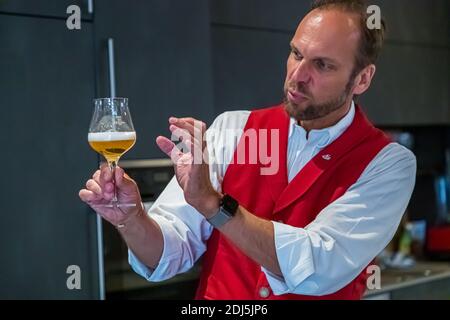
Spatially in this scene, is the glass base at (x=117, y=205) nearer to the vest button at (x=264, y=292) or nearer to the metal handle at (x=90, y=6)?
the vest button at (x=264, y=292)

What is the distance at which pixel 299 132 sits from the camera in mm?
1602

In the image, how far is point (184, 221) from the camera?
1.54m

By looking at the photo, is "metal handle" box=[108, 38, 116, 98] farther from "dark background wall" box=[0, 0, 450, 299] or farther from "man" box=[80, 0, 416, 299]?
"man" box=[80, 0, 416, 299]

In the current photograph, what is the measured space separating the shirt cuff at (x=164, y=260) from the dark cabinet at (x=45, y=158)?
0.54m

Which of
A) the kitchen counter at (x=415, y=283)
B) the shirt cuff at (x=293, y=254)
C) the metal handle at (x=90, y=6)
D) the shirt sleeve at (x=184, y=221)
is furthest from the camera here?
the kitchen counter at (x=415, y=283)

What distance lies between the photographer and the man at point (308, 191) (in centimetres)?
143

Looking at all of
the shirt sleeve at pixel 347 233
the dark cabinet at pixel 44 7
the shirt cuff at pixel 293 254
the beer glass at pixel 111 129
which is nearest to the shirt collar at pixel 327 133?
the shirt sleeve at pixel 347 233

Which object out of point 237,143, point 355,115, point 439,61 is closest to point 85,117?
point 237,143

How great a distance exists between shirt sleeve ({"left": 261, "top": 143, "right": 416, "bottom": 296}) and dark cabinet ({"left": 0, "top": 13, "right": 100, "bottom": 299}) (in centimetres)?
74

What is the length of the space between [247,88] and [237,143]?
856 millimetres

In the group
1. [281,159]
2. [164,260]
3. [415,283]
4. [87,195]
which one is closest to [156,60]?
[281,159]

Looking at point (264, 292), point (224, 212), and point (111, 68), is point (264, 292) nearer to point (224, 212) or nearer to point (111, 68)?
point (224, 212)

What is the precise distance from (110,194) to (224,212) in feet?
0.67

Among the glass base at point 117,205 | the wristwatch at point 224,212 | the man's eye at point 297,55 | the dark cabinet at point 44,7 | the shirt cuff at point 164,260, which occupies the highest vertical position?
the dark cabinet at point 44,7
